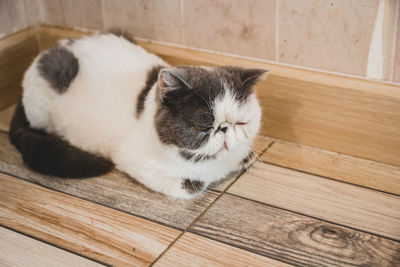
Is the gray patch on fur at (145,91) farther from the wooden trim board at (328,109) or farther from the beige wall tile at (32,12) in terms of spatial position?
the beige wall tile at (32,12)

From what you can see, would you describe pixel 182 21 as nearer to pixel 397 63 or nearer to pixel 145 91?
pixel 145 91

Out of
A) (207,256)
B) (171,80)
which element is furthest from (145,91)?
(207,256)

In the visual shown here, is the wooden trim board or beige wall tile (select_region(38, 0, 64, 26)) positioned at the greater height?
beige wall tile (select_region(38, 0, 64, 26))

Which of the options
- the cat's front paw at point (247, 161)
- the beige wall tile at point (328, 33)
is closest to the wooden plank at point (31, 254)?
the cat's front paw at point (247, 161)

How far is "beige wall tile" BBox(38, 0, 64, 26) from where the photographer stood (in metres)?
2.00

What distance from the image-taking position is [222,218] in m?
1.35

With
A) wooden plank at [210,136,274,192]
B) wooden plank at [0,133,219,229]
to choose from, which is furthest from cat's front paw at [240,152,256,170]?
wooden plank at [0,133,219,229]

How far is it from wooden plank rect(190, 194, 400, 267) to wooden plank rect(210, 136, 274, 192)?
3.6 inches

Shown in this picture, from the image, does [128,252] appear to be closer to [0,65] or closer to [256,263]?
[256,263]

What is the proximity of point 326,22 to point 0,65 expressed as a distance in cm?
134

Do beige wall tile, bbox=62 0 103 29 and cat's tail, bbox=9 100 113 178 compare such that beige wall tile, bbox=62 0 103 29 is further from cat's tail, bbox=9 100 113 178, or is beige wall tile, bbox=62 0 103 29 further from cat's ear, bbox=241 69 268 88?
cat's ear, bbox=241 69 268 88

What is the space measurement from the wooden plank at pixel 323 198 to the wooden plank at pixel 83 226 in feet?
1.10

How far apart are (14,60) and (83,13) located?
1.21ft

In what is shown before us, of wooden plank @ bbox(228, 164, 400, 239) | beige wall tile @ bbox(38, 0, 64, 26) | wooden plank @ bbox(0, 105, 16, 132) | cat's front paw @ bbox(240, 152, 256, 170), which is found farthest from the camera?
beige wall tile @ bbox(38, 0, 64, 26)
